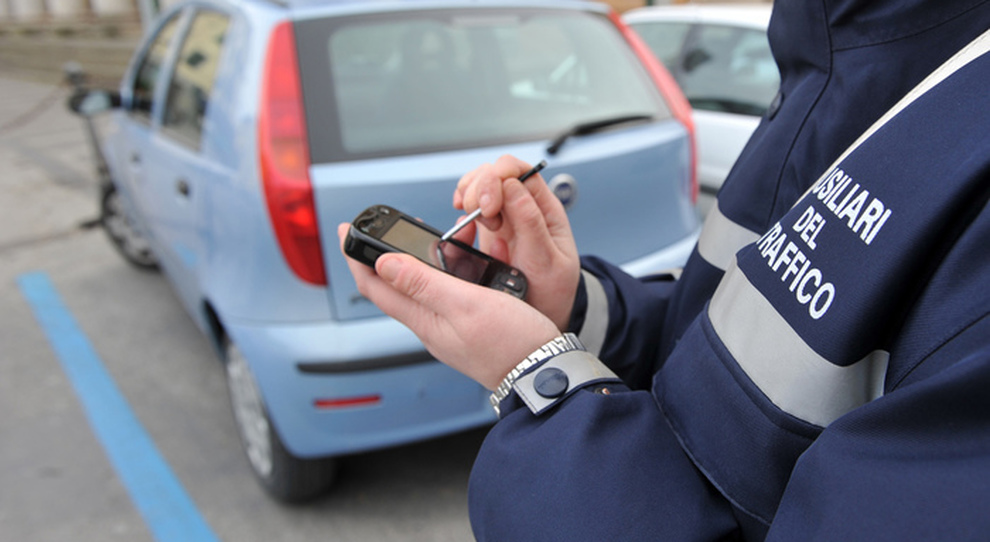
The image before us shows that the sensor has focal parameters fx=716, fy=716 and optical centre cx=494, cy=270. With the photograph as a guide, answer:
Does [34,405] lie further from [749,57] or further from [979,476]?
[749,57]

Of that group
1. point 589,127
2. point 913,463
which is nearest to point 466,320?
point 913,463

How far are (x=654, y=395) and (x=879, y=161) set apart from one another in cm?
35

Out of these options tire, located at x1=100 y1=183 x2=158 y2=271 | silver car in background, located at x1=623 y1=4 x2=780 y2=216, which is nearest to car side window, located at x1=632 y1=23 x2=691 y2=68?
silver car in background, located at x1=623 y1=4 x2=780 y2=216

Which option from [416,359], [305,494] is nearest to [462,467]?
[305,494]

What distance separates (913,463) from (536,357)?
0.45 metres

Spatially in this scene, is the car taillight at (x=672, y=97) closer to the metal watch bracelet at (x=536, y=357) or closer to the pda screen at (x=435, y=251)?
the pda screen at (x=435, y=251)

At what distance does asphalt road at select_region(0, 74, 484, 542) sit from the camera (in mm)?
2344

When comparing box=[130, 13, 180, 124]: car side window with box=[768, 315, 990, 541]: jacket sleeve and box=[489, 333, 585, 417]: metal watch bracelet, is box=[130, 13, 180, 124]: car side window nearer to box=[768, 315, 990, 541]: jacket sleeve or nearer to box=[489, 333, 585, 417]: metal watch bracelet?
box=[489, 333, 585, 417]: metal watch bracelet

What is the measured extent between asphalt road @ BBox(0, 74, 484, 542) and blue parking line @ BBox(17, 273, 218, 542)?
2 centimetres

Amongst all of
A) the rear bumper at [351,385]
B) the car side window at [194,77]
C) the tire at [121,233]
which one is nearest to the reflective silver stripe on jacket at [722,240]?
the rear bumper at [351,385]

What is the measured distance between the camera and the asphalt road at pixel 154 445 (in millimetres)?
2344

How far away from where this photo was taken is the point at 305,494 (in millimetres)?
2367

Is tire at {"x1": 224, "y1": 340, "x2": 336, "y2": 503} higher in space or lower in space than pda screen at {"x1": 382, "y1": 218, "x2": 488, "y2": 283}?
lower

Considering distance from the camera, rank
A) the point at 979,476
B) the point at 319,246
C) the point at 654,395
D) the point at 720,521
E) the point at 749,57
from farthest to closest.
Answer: the point at 749,57
the point at 319,246
the point at 654,395
the point at 720,521
the point at 979,476
